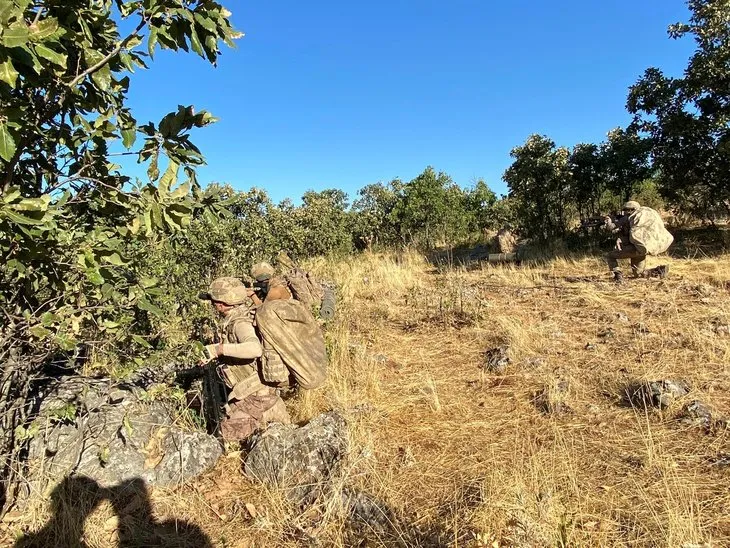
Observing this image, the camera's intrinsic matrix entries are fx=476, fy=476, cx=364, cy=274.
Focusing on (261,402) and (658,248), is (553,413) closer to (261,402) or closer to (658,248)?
(261,402)

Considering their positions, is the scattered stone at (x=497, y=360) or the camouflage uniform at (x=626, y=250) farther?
the camouflage uniform at (x=626, y=250)

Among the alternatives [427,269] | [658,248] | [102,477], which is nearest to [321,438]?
[102,477]

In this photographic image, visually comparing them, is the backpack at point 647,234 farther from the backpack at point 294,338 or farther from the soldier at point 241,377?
the soldier at point 241,377

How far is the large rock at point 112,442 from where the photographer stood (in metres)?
3.14

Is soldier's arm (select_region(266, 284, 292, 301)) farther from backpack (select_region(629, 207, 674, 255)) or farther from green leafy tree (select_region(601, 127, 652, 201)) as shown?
green leafy tree (select_region(601, 127, 652, 201))

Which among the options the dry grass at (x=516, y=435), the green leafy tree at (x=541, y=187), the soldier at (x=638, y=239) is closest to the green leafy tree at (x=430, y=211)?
the green leafy tree at (x=541, y=187)

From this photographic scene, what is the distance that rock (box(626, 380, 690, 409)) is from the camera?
3.99 meters

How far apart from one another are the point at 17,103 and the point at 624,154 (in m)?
13.2

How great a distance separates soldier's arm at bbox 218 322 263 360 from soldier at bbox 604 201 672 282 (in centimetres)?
712

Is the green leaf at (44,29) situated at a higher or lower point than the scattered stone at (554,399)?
higher

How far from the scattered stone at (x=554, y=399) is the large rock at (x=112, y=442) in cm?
278

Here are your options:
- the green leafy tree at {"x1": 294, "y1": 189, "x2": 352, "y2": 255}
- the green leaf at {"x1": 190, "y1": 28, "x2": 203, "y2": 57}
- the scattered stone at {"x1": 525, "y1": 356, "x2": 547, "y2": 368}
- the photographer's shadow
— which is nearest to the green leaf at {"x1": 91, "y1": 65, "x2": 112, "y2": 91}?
the green leaf at {"x1": 190, "y1": 28, "x2": 203, "y2": 57}

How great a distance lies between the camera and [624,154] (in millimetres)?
12023

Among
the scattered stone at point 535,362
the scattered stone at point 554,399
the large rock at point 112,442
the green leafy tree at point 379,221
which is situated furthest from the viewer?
the green leafy tree at point 379,221
